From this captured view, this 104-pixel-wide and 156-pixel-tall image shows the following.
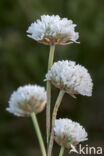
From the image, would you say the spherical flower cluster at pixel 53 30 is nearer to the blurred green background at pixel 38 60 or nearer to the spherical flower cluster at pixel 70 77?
the spherical flower cluster at pixel 70 77

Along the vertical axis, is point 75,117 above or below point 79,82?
above

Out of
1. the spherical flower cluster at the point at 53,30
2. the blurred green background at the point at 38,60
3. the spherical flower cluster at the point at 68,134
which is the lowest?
the spherical flower cluster at the point at 68,134

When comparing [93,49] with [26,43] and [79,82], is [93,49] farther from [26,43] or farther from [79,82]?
[79,82]

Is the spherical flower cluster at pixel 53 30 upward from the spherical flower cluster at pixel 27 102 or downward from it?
upward

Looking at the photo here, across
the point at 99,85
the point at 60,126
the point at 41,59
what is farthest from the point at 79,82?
the point at 99,85

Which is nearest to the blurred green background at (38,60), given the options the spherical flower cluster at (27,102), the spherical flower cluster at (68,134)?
the spherical flower cluster at (27,102)

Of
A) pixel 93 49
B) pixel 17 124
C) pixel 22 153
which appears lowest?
pixel 22 153

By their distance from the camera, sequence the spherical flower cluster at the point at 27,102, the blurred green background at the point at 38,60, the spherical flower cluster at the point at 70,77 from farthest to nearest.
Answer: the blurred green background at the point at 38,60 < the spherical flower cluster at the point at 27,102 < the spherical flower cluster at the point at 70,77
